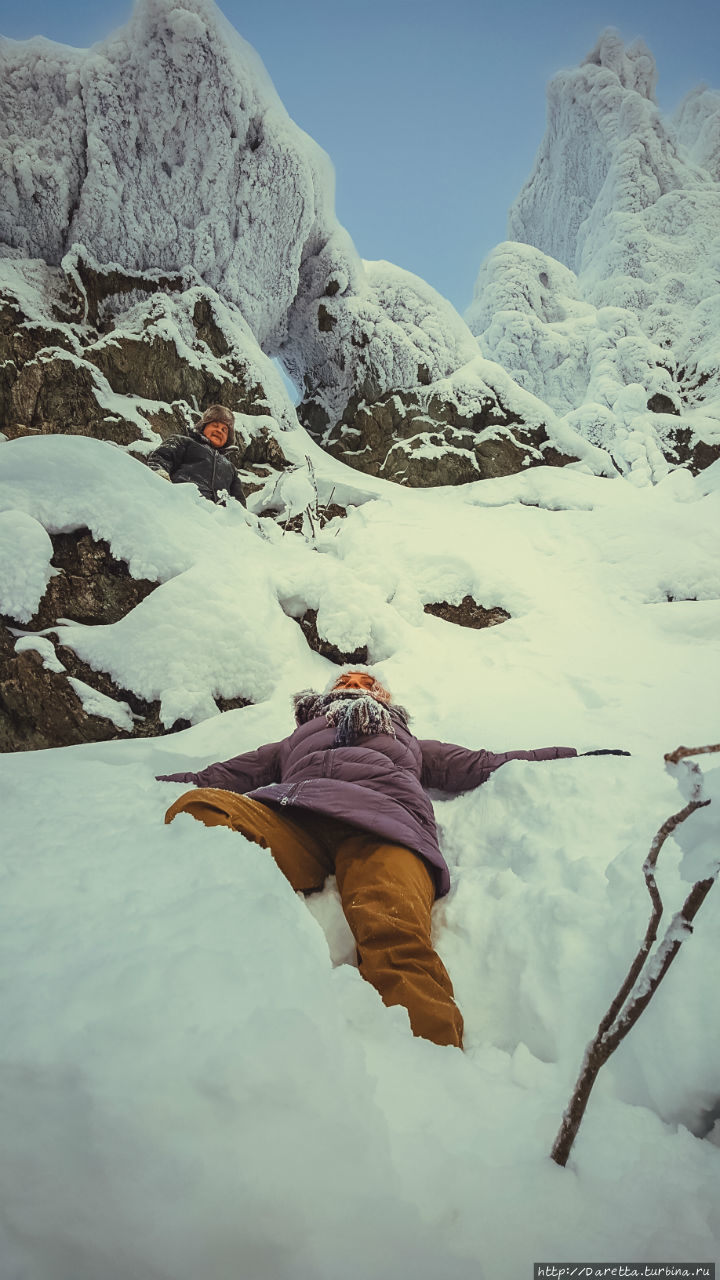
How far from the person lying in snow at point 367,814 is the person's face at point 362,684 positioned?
3 centimetres

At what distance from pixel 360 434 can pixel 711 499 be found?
7.69m

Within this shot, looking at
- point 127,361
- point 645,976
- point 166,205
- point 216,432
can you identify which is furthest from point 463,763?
point 166,205

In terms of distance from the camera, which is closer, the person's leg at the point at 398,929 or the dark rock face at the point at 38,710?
the person's leg at the point at 398,929

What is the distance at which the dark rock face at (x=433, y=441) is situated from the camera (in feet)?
33.8

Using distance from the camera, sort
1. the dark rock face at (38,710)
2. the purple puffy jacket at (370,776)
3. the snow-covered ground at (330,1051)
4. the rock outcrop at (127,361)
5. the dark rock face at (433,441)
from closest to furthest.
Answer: the snow-covered ground at (330,1051)
the purple puffy jacket at (370,776)
the dark rock face at (38,710)
the rock outcrop at (127,361)
the dark rock face at (433,441)

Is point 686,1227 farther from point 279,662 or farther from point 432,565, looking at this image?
point 432,565

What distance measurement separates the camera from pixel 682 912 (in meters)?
0.57

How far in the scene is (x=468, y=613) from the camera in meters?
4.50

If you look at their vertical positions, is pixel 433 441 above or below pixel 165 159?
below

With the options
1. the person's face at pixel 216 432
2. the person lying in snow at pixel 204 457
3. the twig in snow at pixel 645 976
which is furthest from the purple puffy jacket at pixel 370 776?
the person's face at pixel 216 432

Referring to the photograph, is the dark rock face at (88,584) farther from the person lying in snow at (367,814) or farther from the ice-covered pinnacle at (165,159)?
the ice-covered pinnacle at (165,159)

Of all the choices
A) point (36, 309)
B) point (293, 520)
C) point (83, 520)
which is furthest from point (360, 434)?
point (83, 520)

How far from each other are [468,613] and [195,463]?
3024mm

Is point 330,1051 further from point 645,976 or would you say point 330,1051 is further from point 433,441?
point 433,441
